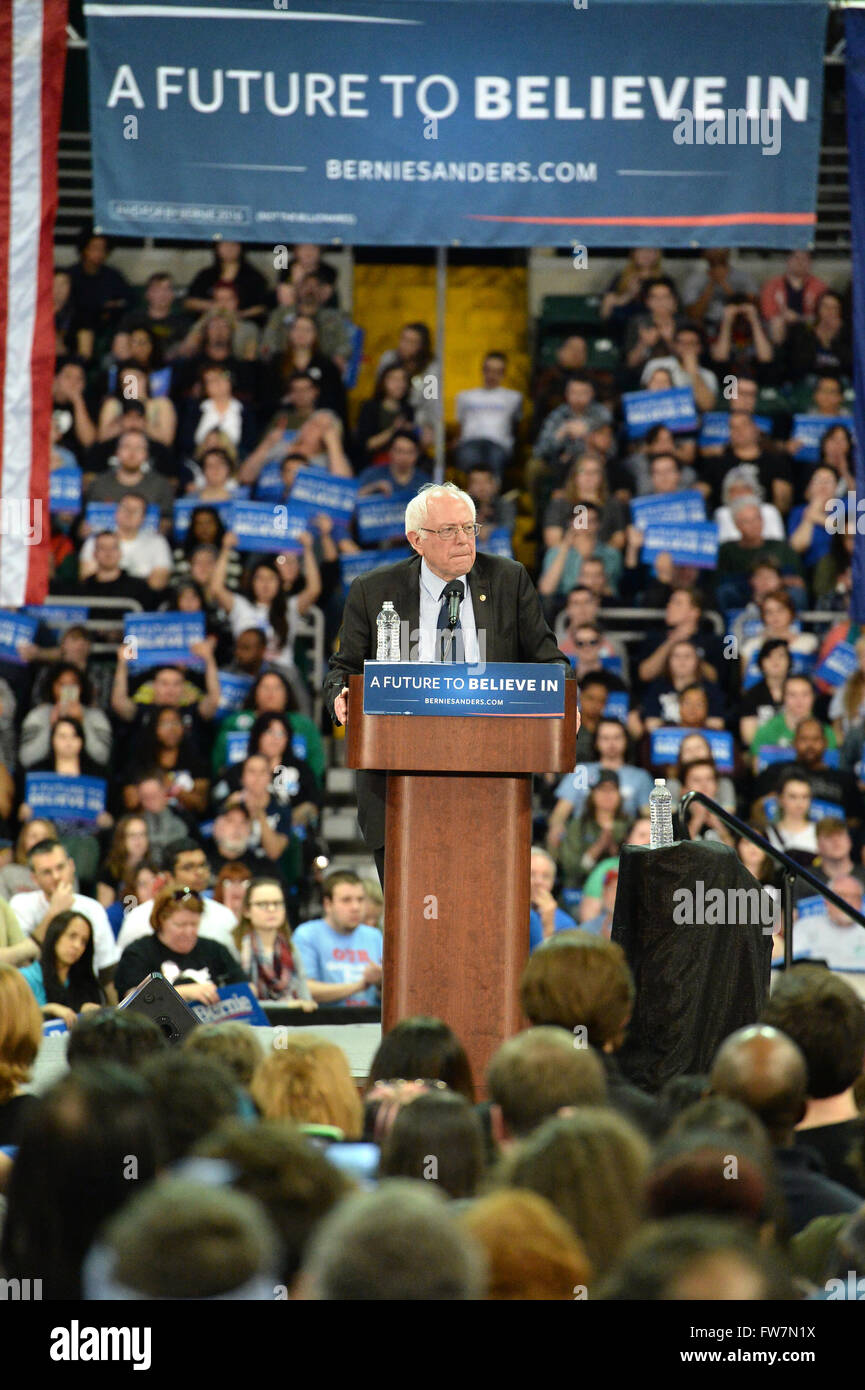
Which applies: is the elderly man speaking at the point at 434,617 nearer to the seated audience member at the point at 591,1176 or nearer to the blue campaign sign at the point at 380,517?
the seated audience member at the point at 591,1176

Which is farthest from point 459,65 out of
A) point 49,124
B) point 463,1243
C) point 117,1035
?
point 463,1243

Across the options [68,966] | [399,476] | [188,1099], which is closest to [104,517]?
[399,476]

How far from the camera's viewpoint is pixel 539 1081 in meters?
2.94

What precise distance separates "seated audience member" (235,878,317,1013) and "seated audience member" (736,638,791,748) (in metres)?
2.97

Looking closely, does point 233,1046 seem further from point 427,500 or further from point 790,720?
point 790,720

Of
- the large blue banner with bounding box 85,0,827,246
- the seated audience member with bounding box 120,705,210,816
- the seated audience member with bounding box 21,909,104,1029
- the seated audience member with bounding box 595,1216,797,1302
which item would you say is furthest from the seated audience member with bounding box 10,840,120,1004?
the seated audience member with bounding box 595,1216,797,1302

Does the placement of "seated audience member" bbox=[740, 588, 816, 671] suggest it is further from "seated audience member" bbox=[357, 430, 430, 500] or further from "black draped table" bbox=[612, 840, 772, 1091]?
"black draped table" bbox=[612, 840, 772, 1091]

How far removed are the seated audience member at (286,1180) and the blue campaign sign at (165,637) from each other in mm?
6820

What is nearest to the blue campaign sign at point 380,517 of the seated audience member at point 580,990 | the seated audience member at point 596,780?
the seated audience member at point 596,780

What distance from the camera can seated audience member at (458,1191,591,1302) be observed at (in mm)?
2180

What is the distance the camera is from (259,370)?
35.0 ft

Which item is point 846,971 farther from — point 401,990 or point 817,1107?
point 817,1107

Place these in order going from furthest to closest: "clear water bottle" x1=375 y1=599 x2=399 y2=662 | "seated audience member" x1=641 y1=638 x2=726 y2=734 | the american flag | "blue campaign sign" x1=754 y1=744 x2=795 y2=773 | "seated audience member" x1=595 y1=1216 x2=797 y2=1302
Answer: "seated audience member" x1=641 y1=638 x2=726 y2=734 < "blue campaign sign" x1=754 y1=744 x2=795 y2=773 < the american flag < "clear water bottle" x1=375 y1=599 x2=399 y2=662 < "seated audience member" x1=595 y1=1216 x2=797 y2=1302

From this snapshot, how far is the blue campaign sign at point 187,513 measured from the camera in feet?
32.3
